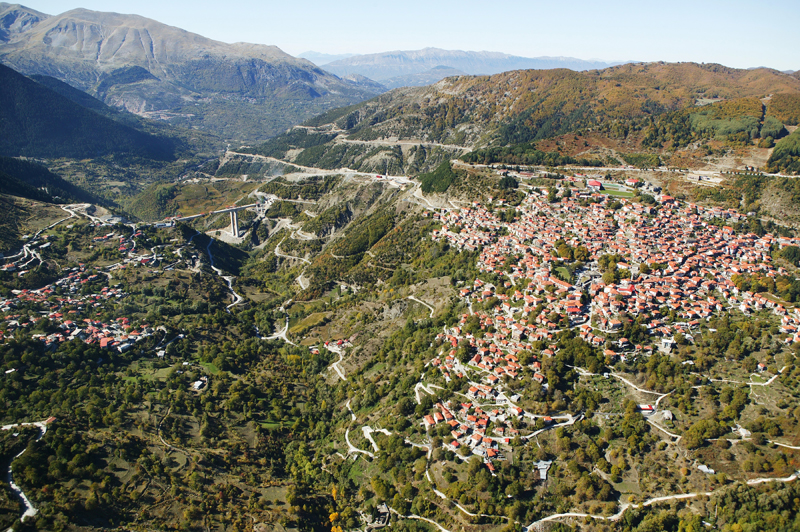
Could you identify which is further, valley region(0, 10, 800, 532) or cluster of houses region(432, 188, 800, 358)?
cluster of houses region(432, 188, 800, 358)

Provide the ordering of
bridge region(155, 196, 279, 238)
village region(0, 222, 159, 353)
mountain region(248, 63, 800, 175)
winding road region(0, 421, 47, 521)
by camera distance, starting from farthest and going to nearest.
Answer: bridge region(155, 196, 279, 238), mountain region(248, 63, 800, 175), village region(0, 222, 159, 353), winding road region(0, 421, 47, 521)

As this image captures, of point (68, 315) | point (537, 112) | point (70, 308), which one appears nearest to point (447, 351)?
point (68, 315)

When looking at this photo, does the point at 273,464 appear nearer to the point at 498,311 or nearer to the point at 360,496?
the point at 360,496

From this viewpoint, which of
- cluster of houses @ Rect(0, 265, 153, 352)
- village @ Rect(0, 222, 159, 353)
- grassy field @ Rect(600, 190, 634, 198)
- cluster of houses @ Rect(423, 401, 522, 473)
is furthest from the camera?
grassy field @ Rect(600, 190, 634, 198)

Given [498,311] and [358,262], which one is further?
[358,262]

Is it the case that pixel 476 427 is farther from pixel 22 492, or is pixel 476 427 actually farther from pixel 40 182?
pixel 40 182

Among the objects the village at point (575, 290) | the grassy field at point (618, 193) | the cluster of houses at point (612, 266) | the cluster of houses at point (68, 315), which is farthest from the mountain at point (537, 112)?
the cluster of houses at point (68, 315)

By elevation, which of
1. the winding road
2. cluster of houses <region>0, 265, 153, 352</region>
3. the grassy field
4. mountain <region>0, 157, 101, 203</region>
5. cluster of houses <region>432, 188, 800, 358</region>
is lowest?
the winding road

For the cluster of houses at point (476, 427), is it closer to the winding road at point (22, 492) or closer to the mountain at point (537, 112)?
the winding road at point (22, 492)

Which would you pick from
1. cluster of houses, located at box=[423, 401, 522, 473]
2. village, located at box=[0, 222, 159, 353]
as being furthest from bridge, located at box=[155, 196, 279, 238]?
cluster of houses, located at box=[423, 401, 522, 473]

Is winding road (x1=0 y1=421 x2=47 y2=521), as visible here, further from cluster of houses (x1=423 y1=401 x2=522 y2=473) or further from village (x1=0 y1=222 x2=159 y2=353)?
cluster of houses (x1=423 y1=401 x2=522 y2=473)

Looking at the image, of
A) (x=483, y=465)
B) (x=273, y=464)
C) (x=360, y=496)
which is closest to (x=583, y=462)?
(x=483, y=465)
